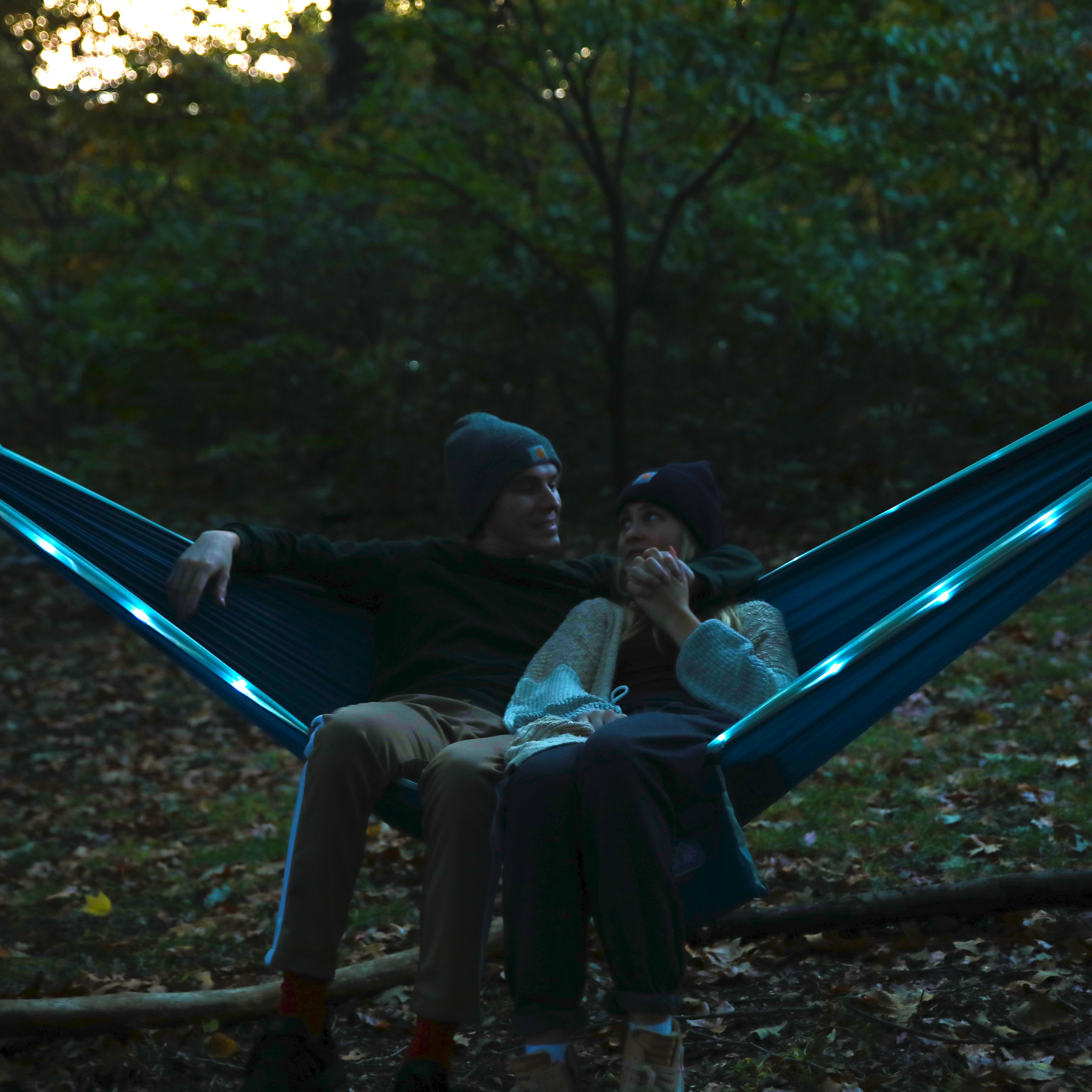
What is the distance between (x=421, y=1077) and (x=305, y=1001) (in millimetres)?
226

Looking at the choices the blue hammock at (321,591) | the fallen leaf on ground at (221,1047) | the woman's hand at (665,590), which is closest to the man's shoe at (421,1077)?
the blue hammock at (321,591)

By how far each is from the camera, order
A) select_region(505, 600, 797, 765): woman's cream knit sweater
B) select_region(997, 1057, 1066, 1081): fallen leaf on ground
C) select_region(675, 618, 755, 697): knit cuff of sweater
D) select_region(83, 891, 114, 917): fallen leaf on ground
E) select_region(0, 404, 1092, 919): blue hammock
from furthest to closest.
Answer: select_region(83, 891, 114, 917): fallen leaf on ground
select_region(0, 404, 1092, 919): blue hammock
select_region(675, 618, 755, 697): knit cuff of sweater
select_region(505, 600, 797, 765): woman's cream knit sweater
select_region(997, 1057, 1066, 1081): fallen leaf on ground

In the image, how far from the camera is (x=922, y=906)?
101 inches

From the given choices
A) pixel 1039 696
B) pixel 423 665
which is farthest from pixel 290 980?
pixel 1039 696

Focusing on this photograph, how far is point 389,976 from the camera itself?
262 centimetres

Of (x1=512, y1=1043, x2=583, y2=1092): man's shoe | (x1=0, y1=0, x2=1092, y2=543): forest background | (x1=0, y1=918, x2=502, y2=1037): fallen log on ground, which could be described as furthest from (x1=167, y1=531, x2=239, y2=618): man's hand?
(x1=0, y1=0, x2=1092, y2=543): forest background

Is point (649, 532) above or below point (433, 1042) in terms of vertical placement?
above

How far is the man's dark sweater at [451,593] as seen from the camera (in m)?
2.41

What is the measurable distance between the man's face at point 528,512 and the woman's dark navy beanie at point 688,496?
0.54 feet

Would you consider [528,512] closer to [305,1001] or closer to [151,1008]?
[305,1001]

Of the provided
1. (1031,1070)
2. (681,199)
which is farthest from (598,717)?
(681,199)

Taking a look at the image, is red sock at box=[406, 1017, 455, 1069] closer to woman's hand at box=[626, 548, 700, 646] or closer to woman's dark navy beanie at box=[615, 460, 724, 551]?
woman's hand at box=[626, 548, 700, 646]

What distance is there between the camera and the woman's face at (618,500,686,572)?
247cm

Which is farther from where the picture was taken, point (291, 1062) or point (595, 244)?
point (595, 244)
